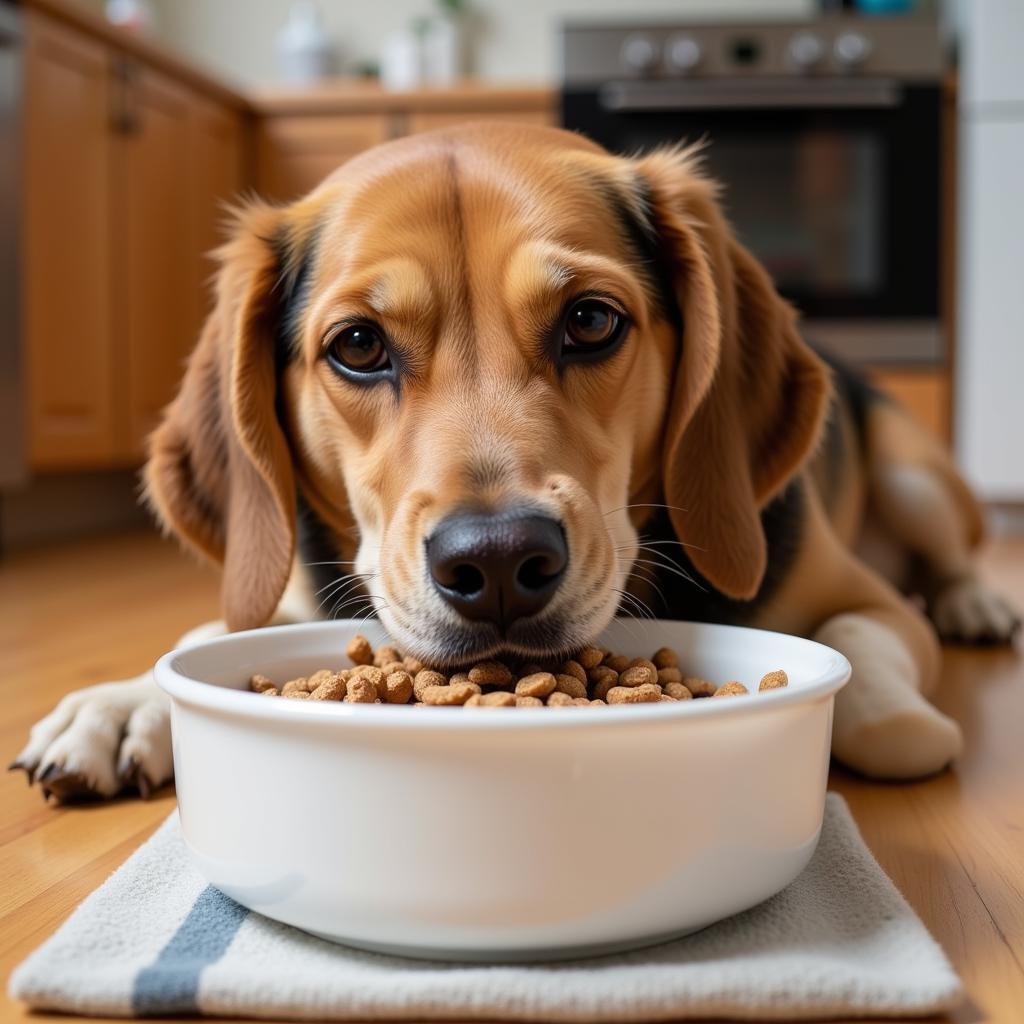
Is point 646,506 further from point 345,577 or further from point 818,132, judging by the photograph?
point 818,132

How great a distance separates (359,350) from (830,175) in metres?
4.55

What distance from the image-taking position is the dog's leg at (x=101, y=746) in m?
1.57

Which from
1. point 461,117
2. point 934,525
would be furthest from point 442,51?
point 934,525

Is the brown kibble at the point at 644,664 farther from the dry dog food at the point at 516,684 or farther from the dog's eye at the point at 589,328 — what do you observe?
the dog's eye at the point at 589,328

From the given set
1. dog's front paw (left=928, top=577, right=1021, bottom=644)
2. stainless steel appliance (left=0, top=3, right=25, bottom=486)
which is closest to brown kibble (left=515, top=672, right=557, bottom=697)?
dog's front paw (left=928, top=577, right=1021, bottom=644)

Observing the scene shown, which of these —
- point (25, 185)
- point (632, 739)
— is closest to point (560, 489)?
point (632, 739)

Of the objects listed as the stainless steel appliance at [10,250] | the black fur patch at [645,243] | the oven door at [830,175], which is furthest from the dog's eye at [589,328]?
the oven door at [830,175]

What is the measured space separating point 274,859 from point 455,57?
21.7ft

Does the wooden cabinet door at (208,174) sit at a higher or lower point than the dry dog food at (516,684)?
higher

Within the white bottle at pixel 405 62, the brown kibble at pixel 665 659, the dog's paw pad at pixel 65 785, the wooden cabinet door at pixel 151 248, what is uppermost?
the white bottle at pixel 405 62

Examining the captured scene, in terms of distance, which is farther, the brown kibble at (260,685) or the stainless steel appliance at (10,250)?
the stainless steel appliance at (10,250)

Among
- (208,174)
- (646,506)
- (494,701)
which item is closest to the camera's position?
(494,701)

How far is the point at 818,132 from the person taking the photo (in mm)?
5605

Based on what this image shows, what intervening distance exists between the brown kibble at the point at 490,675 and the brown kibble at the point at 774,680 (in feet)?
0.87
